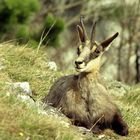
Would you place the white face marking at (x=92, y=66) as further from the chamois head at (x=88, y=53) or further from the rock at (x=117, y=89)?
the rock at (x=117, y=89)

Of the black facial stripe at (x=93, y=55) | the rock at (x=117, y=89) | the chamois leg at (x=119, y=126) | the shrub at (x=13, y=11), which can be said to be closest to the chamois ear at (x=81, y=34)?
the black facial stripe at (x=93, y=55)

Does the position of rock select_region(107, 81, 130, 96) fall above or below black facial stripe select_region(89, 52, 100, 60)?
below

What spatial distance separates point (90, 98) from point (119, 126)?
0.59 meters

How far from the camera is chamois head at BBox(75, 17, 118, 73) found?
993cm

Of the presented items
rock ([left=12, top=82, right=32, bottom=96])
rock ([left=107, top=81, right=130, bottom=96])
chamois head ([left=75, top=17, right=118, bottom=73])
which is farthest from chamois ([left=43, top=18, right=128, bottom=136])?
rock ([left=107, top=81, right=130, bottom=96])

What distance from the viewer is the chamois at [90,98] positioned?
10.2 metres

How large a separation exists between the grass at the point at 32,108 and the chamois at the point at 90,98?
185mm

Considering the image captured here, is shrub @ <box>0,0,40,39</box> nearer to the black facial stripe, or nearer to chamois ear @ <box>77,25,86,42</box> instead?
chamois ear @ <box>77,25,86,42</box>

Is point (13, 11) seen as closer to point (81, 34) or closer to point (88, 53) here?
point (81, 34)

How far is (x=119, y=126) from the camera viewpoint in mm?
10516

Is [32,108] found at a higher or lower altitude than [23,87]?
higher

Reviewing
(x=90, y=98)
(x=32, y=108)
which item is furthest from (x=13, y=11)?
(x=32, y=108)

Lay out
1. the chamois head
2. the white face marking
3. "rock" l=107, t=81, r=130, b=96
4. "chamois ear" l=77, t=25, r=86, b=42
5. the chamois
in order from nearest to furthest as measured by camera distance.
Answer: the chamois head → the white face marking → the chamois → "chamois ear" l=77, t=25, r=86, b=42 → "rock" l=107, t=81, r=130, b=96

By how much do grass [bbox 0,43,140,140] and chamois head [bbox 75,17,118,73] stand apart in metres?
0.78
